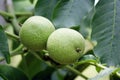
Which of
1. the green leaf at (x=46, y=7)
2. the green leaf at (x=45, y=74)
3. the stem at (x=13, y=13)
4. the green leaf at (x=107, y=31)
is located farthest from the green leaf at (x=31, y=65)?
the green leaf at (x=107, y=31)

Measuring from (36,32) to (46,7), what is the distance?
0.34 ft

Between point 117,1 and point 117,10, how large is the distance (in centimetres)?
3

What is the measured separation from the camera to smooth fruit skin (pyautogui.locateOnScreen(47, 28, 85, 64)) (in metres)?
0.93

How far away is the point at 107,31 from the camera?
92 centimetres

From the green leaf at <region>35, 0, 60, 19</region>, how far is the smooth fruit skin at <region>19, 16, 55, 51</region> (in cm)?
6

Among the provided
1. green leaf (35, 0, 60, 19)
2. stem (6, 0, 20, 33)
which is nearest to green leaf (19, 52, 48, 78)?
stem (6, 0, 20, 33)

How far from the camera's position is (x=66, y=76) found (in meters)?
1.33

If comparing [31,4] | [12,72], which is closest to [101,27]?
[12,72]

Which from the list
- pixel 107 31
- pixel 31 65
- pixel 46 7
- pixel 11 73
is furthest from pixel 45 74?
pixel 107 31

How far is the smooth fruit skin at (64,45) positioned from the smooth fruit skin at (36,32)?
0.04 m

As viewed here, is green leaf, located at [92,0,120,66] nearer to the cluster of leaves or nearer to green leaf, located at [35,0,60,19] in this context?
the cluster of leaves

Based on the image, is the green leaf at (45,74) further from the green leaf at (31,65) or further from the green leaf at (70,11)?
the green leaf at (70,11)

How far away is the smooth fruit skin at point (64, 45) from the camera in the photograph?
36.7 inches

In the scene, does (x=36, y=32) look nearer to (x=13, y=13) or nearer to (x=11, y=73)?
(x=11, y=73)
